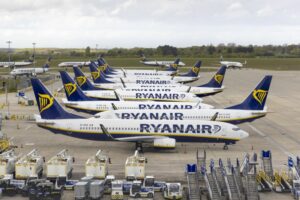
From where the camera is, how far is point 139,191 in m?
36.7

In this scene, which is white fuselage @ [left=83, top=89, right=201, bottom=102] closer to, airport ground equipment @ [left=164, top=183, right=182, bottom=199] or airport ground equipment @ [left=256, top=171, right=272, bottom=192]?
airport ground equipment @ [left=256, top=171, right=272, bottom=192]

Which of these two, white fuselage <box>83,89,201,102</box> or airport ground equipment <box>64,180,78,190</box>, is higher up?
white fuselage <box>83,89,201,102</box>

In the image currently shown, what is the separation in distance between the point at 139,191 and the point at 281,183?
12.1m

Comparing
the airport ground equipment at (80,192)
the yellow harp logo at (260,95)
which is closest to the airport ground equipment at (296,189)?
the airport ground equipment at (80,192)

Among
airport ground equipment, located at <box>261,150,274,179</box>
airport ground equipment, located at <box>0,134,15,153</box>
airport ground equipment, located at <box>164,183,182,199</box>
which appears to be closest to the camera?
airport ground equipment, located at <box>164,183,182,199</box>

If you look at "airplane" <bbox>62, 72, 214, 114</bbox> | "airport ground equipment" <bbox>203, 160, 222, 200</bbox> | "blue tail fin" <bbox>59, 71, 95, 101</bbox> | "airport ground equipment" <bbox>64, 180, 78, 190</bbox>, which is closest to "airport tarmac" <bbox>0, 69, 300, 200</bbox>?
"airport ground equipment" <bbox>64, 180, 78, 190</bbox>

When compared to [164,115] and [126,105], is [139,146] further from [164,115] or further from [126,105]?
[126,105]

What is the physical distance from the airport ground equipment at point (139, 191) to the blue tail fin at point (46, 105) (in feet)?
62.8

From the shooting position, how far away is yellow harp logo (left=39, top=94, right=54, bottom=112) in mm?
54094

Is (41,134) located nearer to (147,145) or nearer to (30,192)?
(147,145)

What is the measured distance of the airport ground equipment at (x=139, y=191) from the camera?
36.3 meters

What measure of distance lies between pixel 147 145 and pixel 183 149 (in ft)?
13.6

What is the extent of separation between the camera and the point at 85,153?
174 ft

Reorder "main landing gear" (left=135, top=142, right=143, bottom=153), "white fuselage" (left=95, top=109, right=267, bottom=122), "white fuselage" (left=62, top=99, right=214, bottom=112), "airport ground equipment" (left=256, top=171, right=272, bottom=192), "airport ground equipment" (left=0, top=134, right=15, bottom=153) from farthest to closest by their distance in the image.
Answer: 1. "white fuselage" (left=62, top=99, right=214, bottom=112)
2. "white fuselage" (left=95, top=109, right=267, bottom=122)
3. "main landing gear" (left=135, top=142, right=143, bottom=153)
4. "airport ground equipment" (left=0, top=134, right=15, bottom=153)
5. "airport ground equipment" (left=256, top=171, right=272, bottom=192)
